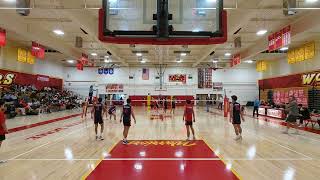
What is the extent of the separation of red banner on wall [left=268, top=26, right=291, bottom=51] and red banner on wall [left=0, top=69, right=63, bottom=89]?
1997 cm

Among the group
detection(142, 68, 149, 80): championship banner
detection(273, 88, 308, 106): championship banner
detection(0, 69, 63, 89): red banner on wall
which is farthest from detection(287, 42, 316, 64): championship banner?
detection(0, 69, 63, 89): red banner on wall

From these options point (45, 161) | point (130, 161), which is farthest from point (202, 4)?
point (45, 161)

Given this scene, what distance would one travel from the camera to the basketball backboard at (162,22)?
538 centimetres


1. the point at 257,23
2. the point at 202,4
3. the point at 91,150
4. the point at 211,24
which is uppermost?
the point at 257,23

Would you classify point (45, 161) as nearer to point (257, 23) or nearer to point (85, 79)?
point (257, 23)

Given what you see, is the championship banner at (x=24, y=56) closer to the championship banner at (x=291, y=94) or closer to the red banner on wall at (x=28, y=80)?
the red banner on wall at (x=28, y=80)

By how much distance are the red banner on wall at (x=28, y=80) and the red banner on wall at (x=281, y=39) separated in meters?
20.0

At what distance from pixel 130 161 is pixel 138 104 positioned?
32.9 m

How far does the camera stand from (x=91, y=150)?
9.00 metres

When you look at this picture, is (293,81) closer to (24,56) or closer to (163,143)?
(163,143)

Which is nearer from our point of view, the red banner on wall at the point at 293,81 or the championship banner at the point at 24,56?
the red banner on wall at the point at 293,81

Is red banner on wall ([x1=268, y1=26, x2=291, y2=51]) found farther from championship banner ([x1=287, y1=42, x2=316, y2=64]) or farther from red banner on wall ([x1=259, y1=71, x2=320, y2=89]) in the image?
red banner on wall ([x1=259, y1=71, x2=320, y2=89])

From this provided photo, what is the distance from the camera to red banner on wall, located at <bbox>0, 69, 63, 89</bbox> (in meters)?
23.4

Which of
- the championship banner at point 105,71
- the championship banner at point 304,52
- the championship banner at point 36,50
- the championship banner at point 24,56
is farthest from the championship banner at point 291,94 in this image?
the championship banner at point 24,56
